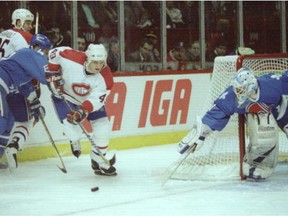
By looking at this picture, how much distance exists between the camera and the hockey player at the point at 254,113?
4398 millimetres

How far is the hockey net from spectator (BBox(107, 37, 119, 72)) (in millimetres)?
1791

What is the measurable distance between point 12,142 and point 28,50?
69 cm

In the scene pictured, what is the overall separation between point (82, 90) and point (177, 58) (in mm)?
2617

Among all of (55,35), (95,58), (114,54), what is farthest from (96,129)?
(114,54)

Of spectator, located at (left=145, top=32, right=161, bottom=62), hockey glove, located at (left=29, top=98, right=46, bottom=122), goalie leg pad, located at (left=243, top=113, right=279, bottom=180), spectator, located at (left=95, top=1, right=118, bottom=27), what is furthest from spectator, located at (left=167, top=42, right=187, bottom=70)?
goalie leg pad, located at (left=243, top=113, right=279, bottom=180)

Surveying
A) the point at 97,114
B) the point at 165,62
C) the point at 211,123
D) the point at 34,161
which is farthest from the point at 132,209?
the point at 165,62

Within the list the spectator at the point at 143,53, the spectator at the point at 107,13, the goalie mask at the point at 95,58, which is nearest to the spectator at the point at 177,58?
the spectator at the point at 143,53

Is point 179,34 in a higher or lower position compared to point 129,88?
higher

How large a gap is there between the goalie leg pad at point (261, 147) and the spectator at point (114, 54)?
245 cm

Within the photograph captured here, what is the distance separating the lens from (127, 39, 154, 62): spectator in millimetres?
6988

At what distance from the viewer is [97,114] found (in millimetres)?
4996

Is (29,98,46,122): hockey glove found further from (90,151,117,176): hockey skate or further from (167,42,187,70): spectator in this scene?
(167,42,187,70): spectator

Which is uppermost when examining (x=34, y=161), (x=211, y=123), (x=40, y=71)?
(x=40, y=71)

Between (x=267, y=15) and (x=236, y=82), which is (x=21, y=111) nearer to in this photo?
(x=236, y=82)
